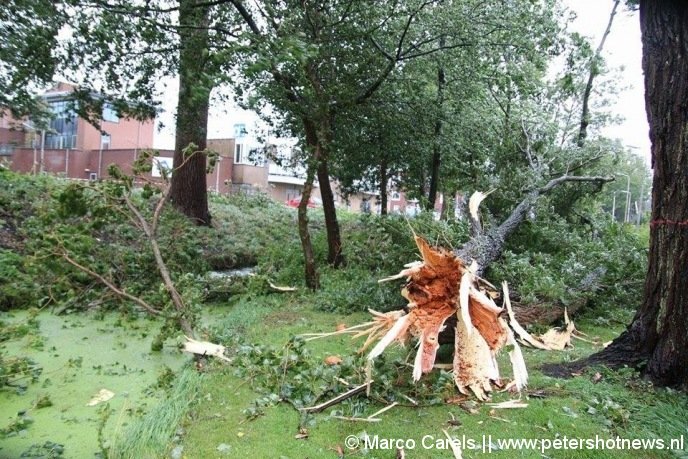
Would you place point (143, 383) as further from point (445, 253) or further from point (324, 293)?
point (324, 293)

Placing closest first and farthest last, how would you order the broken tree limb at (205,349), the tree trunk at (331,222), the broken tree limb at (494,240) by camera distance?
1. the broken tree limb at (205,349)
2. the broken tree limb at (494,240)
3. the tree trunk at (331,222)

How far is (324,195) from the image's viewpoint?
28.1 feet

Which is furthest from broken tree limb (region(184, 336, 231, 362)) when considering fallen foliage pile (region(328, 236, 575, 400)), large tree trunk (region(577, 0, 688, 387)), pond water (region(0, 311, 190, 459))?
large tree trunk (region(577, 0, 688, 387))

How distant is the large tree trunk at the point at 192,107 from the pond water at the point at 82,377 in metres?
2.04

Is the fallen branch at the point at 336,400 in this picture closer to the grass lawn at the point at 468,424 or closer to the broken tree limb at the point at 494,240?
the grass lawn at the point at 468,424

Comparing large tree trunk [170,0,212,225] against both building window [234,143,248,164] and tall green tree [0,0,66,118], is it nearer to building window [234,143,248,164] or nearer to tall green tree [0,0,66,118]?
tall green tree [0,0,66,118]

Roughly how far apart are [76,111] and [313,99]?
3.42 meters

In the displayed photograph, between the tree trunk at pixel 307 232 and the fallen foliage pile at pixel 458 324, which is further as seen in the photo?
the tree trunk at pixel 307 232

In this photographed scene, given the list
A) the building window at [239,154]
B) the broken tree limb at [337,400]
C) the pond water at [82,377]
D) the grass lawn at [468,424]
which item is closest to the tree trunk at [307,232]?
the pond water at [82,377]

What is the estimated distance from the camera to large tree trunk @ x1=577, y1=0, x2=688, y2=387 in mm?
3010

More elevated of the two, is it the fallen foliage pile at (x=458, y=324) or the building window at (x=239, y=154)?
the building window at (x=239, y=154)

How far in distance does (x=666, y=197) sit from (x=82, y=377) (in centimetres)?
450

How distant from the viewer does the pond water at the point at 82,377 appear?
118 inches

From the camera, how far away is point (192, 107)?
7062 mm
